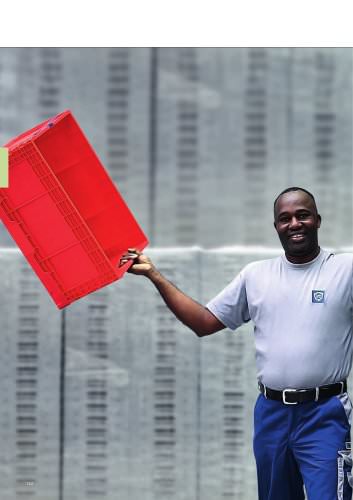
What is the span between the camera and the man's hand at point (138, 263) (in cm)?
389

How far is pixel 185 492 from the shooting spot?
16.5 feet

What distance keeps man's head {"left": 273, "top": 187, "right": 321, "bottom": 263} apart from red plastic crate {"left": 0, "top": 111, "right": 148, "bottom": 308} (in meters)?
0.61

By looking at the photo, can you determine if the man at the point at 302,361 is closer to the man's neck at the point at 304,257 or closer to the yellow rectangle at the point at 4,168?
the man's neck at the point at 304,257

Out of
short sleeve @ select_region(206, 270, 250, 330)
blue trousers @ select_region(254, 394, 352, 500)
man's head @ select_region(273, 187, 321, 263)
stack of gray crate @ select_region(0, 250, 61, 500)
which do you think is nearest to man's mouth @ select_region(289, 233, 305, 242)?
man's head @ select_region(273, 187, 321, 263)

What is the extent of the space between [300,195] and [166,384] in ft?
5.07

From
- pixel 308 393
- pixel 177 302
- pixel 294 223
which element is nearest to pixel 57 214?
pixel 177 302

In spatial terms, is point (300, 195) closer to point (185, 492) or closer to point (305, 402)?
point (305, 402)

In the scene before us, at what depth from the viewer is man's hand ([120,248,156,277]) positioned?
3895 mm

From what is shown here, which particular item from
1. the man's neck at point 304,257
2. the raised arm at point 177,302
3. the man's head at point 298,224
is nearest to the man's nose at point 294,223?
the man's head at point 298,224

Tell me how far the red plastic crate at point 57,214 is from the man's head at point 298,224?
61 cm

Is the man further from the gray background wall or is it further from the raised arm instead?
the gray background wall
